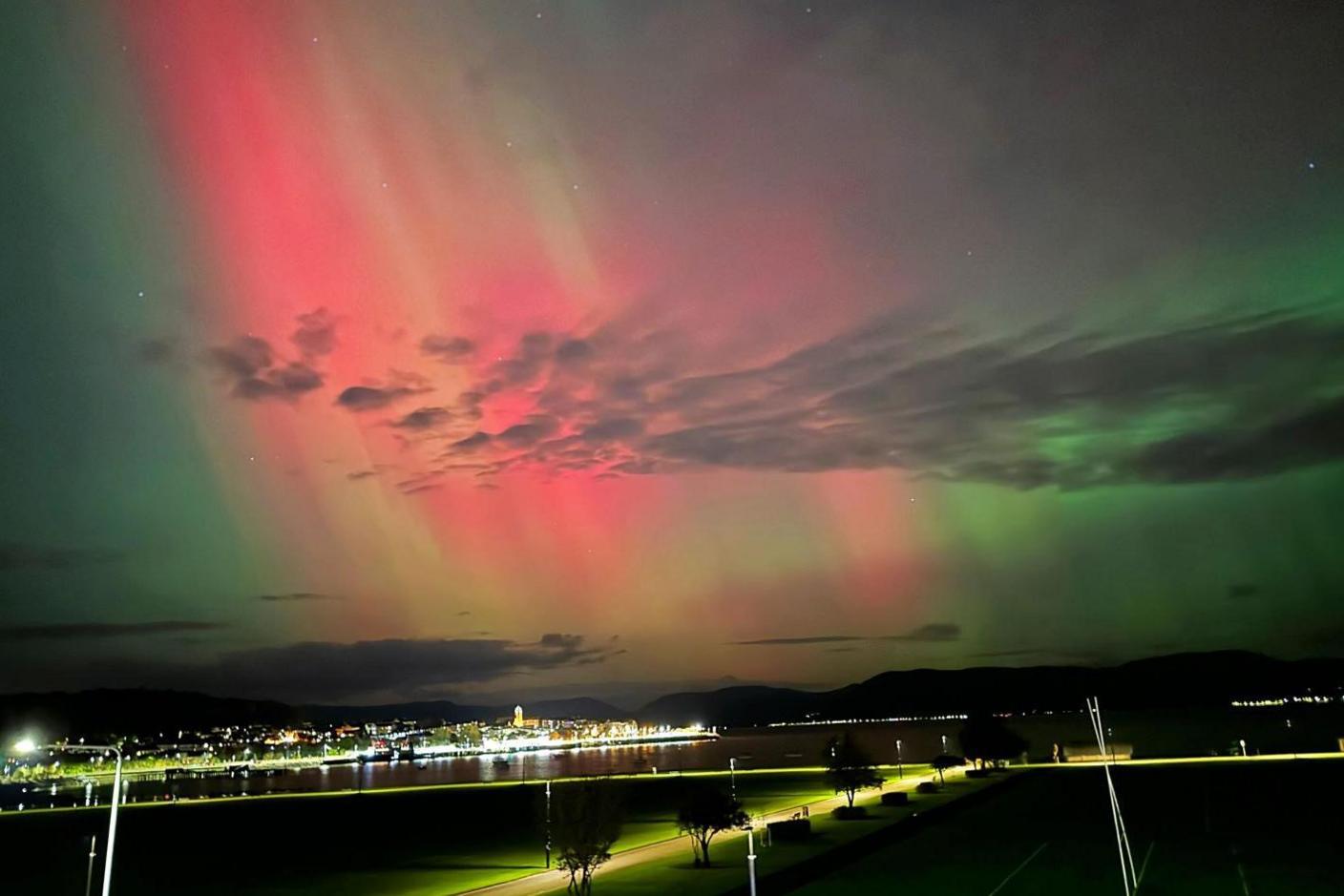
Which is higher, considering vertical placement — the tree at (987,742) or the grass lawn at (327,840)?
the tree at (987,742)

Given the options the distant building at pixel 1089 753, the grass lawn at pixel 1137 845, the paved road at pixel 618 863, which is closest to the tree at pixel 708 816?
the paved road at pixel 618 863

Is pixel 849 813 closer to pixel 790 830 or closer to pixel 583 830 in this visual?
pixel 790 830

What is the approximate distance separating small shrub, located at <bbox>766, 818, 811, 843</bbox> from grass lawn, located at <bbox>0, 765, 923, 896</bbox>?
11.6m

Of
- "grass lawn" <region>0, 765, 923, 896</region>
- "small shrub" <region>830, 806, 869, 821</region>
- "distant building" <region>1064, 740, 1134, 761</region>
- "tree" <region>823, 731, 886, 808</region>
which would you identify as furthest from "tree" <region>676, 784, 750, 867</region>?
"distant building" <region>1064, 740, 1134, 761</region>

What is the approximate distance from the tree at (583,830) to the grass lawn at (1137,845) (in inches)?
278

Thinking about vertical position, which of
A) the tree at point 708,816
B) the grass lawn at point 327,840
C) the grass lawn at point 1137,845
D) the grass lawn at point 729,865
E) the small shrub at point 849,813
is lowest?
the grass lawn at point 327,840

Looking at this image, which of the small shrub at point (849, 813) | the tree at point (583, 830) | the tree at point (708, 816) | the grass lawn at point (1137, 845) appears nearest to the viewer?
the grass lawn at point (1137, 845)

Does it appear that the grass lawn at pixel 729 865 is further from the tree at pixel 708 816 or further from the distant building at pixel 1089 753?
the distant building at pixel 1089 753

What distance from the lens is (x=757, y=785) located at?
98.4 m

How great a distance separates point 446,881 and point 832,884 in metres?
19.6

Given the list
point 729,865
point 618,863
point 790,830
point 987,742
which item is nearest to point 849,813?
point 790,830

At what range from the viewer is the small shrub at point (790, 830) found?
45.0 metres

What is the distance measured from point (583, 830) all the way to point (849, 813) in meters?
24.9

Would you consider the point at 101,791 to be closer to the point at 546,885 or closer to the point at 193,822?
the point at 193,822
